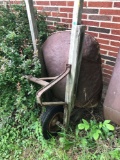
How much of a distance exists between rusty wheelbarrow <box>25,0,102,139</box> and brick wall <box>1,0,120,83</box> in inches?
15.8

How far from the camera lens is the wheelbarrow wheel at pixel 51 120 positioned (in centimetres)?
206

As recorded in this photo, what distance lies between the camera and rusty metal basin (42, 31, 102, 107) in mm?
1992

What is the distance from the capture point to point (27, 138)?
236 centimetres

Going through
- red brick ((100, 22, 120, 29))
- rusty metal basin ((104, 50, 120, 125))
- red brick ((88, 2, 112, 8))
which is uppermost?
red brick ((88, 2, 112, 8))

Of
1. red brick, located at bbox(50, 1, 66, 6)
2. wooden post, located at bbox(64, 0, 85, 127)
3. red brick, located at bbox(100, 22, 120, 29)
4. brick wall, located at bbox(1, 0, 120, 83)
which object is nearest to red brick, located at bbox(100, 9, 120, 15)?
brick wall, located at bbox(1, 0, 120, 83)

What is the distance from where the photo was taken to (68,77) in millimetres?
1920

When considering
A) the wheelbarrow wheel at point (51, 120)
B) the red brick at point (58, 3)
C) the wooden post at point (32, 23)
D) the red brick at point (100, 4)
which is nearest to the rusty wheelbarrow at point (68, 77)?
the wheelbarrow wheel at point (51, 120)

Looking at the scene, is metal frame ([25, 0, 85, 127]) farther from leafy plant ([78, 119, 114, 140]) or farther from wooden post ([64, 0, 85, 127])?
leafy plant ([78, 119, 114, 140])

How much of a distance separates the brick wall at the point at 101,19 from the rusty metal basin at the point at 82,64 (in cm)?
40

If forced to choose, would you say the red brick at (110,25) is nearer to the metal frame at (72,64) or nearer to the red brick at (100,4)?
the red brick at (100,4)

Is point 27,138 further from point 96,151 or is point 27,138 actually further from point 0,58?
point 0,58

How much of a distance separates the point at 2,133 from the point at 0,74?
85 cm

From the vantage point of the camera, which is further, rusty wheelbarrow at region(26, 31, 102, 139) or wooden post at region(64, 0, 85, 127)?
rusty wheelbarrow at region(26, 31, 102, 139)

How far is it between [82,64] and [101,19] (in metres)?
0.72
